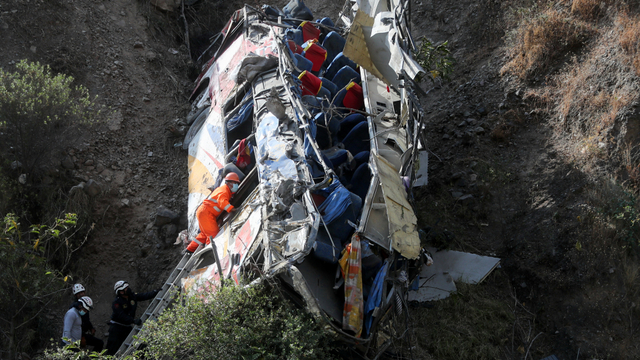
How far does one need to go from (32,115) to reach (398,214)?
5592 millimetres

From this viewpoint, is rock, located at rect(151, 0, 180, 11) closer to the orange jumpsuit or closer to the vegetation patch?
the orange jumpsuit

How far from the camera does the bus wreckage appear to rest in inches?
179

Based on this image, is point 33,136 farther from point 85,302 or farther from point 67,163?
point 85,302

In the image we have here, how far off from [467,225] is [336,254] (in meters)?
3.54

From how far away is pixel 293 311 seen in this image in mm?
4391

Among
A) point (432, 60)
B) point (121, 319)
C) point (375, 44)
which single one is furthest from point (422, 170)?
point (121, 319)

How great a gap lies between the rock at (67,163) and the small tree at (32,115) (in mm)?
245

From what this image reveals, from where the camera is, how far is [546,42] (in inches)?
332

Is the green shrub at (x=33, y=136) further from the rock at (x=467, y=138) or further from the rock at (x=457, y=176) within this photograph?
the rock at (x=467, y=138)

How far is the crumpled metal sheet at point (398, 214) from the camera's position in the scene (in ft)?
15.8

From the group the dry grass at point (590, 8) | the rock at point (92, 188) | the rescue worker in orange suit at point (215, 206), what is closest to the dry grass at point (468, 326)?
the rescue worker in orange suit at point (215, 206)

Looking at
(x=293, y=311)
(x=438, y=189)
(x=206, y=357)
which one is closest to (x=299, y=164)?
(x=293, y=311)

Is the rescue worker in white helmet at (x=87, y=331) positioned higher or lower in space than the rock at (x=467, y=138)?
lower

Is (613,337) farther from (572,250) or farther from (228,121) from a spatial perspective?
(228,121)
